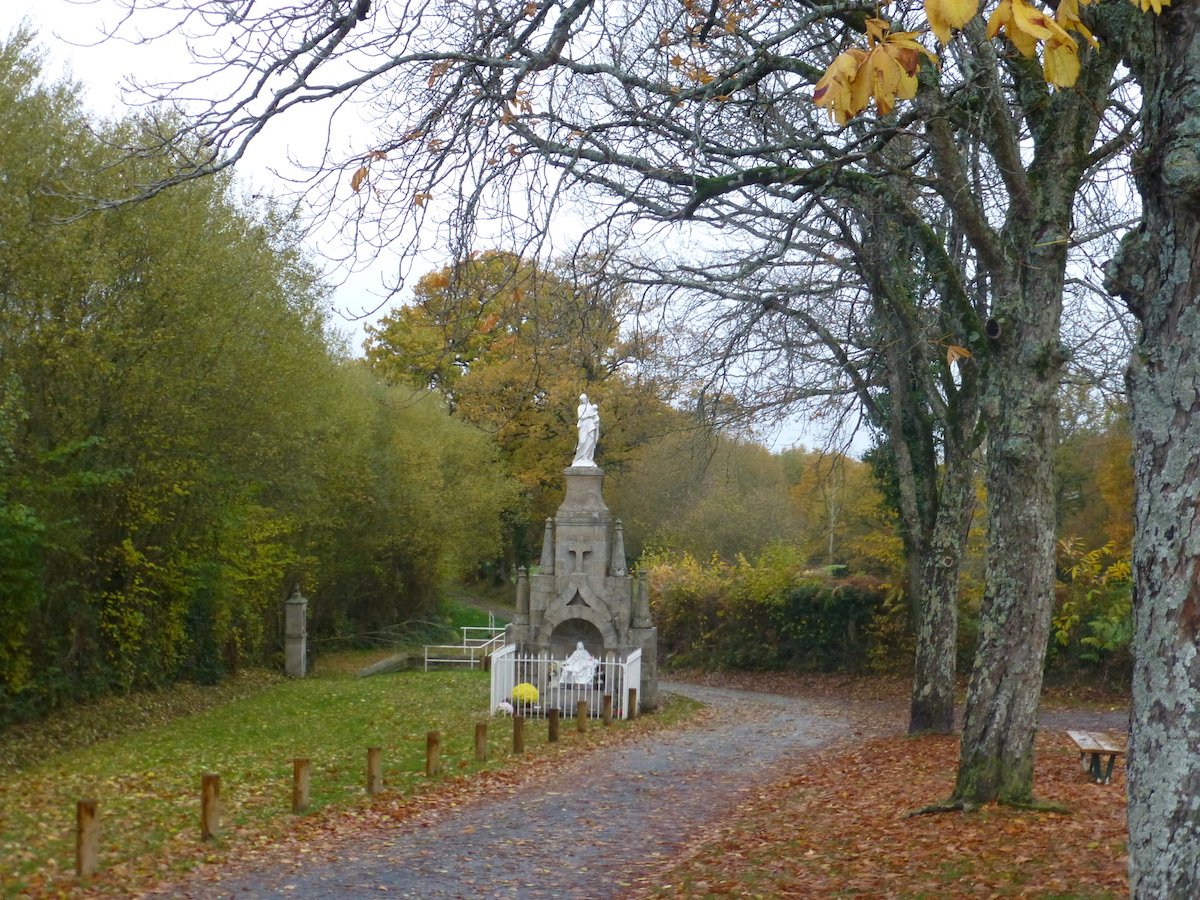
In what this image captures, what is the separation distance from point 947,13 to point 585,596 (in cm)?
1809

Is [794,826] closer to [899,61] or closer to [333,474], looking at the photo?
[899,61]

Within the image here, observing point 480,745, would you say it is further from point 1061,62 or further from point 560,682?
point 1061,62

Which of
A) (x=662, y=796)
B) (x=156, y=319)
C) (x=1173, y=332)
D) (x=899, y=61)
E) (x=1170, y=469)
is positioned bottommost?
(x=662, y=796)

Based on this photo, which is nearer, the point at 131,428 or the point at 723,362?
the point at 723,362

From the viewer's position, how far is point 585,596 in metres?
21.0

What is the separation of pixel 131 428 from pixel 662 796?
1105 cm

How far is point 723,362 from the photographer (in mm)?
14727

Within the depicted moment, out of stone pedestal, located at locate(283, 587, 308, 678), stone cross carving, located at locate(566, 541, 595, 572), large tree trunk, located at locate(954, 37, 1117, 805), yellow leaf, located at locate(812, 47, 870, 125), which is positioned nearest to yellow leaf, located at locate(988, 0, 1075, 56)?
yellow leaf, located at locate(812, 47, 870, 125)

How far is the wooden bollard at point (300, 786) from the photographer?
34.5ft

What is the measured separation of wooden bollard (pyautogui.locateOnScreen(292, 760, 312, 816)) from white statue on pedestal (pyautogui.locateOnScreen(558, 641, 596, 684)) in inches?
375

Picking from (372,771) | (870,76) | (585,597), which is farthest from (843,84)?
(585,597)

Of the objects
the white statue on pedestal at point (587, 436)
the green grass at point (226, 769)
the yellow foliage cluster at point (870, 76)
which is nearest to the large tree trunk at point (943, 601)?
the green grass at point (226, 769)

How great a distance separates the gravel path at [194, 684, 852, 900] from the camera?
8109mm

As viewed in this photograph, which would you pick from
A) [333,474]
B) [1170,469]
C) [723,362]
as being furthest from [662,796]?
[333,474]
